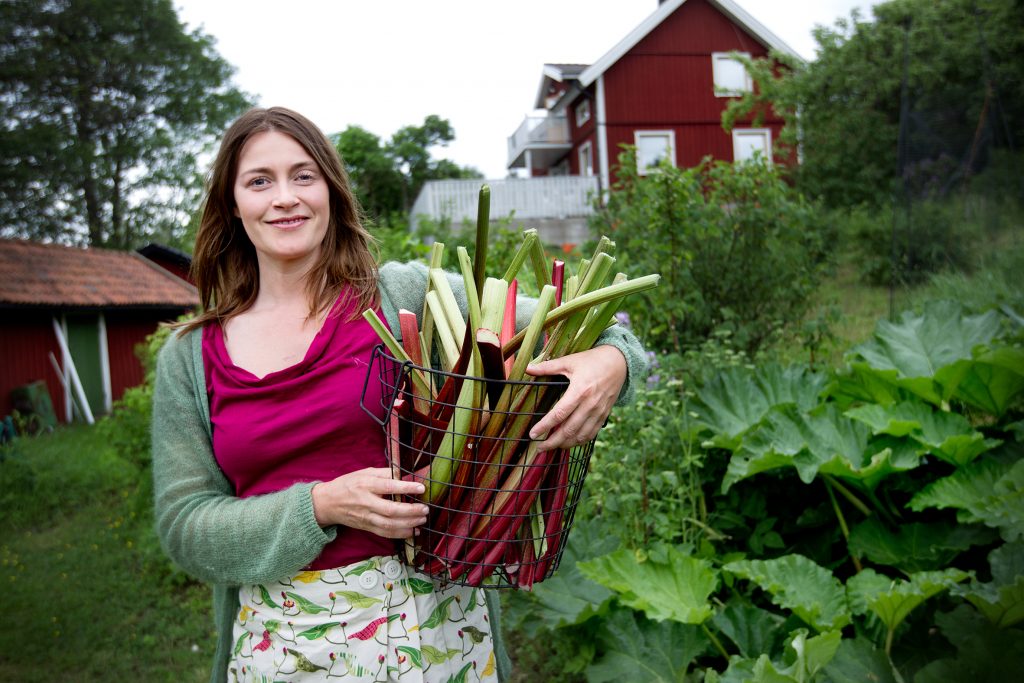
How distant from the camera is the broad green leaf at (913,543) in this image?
2590mm

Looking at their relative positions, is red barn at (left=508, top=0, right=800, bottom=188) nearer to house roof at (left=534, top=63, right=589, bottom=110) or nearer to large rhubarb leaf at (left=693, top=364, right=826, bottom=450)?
house roof at (left=534, top=63, right=589, bottom=110)

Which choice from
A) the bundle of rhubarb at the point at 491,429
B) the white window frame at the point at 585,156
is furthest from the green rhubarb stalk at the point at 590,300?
the white window frame at the point at 585,156

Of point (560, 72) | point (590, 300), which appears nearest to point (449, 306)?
point (590, 300)

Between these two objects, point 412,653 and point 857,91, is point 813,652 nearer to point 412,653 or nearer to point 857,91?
point 412,653

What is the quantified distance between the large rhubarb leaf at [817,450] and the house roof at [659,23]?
12705 millimetres

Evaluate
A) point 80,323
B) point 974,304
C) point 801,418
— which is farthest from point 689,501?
point 80,323

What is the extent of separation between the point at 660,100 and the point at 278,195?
59.7 ft

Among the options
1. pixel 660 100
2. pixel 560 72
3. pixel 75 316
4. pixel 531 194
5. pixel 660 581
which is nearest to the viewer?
pixel 660 581

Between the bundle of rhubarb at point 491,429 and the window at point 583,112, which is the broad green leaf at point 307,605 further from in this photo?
the window at point 583,112

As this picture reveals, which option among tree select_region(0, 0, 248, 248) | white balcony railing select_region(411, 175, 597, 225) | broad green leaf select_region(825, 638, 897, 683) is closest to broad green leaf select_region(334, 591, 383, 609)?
broad green leaf select_region(825, 638, 897, 683)

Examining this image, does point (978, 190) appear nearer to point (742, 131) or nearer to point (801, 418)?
point (801, 418)

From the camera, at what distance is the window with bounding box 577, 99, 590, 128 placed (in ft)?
62.5

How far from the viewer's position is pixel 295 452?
154 cm

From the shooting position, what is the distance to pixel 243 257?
1812 mm
